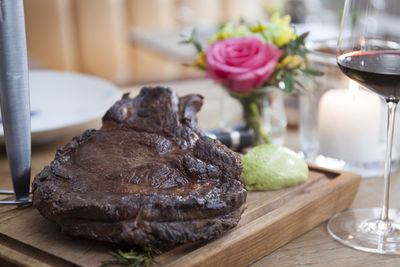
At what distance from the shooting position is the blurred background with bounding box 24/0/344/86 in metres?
4.45

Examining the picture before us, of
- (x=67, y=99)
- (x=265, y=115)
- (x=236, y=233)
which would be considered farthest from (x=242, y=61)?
(x=67, y=99)

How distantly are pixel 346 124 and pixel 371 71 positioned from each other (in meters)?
0.44

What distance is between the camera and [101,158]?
0.94 metres

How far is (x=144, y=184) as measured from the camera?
859 mm

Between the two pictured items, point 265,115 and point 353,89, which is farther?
point 265,115

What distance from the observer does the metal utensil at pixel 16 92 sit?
2.98ft

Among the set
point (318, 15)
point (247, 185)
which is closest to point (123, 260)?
point (247, 185)

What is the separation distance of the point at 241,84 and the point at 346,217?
0.46 m

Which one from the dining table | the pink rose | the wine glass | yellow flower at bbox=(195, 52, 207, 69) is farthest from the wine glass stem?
A: yellow flower at bbox=(195, 52, 207, 69)

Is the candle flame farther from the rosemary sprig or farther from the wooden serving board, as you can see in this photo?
the rosemary sprig

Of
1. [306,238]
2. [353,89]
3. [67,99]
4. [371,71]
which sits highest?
[371,71]

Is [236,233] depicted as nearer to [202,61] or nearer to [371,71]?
[371,71]

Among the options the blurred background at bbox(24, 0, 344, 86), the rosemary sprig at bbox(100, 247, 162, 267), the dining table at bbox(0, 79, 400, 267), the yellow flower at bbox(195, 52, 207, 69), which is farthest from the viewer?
the blurred background at bbox(24, 0, 344, 86)

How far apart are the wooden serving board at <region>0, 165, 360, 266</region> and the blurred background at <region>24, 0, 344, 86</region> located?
9.64ft
